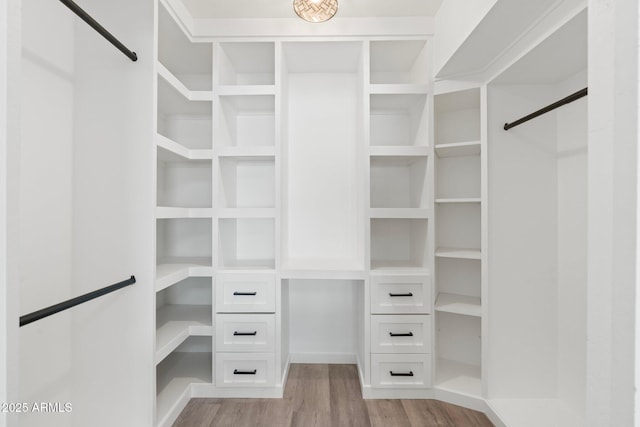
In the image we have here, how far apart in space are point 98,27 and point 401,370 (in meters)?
2.46

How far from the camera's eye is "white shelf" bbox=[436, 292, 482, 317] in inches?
79.0

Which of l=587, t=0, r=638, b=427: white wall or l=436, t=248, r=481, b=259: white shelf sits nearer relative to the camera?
l=587, t=0, r=638, b=427: white wall

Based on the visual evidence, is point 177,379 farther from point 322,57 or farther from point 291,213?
point 322,57

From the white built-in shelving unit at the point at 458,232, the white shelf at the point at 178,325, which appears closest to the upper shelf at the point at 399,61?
the white built-in shelving unit at the point at 458,232

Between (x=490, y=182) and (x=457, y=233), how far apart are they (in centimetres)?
53

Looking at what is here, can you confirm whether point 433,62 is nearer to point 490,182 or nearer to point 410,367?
point 490,182

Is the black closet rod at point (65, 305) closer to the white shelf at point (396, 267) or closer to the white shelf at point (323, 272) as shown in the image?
the white shelf at point (323, 272)

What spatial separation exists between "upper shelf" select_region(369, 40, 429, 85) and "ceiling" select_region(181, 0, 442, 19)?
0.57ft

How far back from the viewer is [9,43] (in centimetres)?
74

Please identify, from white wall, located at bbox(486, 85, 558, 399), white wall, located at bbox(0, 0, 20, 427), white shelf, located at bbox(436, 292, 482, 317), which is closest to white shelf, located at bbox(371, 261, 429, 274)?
white shelf, located at bbox(436, 292, 482, 317)

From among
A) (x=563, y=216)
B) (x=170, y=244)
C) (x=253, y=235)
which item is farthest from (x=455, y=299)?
(x=170, y=244)

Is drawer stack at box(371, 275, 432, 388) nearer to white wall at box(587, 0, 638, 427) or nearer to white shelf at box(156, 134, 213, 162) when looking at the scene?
white wall at box(587, 0, 638, 427)

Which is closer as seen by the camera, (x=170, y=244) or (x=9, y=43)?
(x=9, y=43)

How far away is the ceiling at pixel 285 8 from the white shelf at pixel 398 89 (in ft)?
1.48
